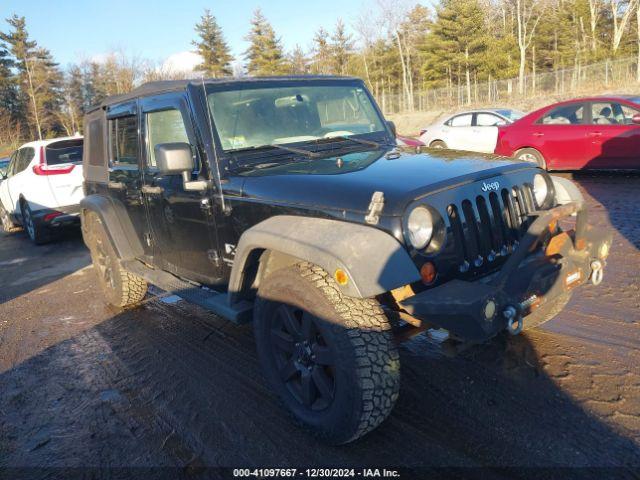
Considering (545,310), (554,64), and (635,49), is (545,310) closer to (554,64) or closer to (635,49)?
(635,49)

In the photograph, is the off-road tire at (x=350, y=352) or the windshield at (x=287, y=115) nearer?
the off-road tire at (x=350, y=352)

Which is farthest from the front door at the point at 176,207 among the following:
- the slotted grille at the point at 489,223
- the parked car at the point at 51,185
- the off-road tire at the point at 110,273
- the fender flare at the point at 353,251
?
the parked car at the point at 51,185

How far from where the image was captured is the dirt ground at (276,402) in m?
2.78

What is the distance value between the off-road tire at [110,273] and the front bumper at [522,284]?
11.4 feet

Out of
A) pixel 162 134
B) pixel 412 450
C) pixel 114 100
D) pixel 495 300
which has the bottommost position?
pixel 412 450

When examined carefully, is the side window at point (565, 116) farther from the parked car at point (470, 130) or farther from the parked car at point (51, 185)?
the parked car at point (51, 185)

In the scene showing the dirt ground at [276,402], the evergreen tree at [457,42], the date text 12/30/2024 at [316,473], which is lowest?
the date text 12/30/2024 at [316,473]

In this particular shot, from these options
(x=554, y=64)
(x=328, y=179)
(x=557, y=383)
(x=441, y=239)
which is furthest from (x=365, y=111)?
(x=554, y=64)

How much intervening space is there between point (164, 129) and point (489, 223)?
2.61 metres

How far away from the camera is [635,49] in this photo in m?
39.9

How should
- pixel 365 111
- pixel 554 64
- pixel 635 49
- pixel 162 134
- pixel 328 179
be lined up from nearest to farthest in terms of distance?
1. pixel 328 179
2. pixel 162 134
3. pixel 365 111
4. pixel 635 49
5. pixel 554 64

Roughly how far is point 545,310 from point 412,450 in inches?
59.1

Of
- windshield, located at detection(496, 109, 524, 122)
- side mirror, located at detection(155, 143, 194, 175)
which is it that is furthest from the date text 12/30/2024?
windshield, located at detection(496, 109, 524, 122)

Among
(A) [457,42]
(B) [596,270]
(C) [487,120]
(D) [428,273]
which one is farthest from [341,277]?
(A) [457,42]
